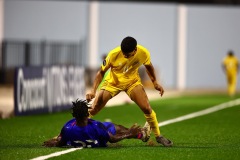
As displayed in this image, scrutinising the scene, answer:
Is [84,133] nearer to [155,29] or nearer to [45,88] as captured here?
[45,88]

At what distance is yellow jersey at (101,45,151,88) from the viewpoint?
14289mm

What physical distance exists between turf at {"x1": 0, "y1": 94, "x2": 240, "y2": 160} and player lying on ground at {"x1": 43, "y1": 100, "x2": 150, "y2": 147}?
21 cm

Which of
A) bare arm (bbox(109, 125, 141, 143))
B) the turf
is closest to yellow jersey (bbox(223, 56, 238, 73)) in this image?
the turf

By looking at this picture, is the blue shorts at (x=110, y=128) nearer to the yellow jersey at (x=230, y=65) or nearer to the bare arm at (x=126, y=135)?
the bare arm at (x=126, y=135)

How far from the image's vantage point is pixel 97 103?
1455 cm

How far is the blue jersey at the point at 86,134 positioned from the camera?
1334cm

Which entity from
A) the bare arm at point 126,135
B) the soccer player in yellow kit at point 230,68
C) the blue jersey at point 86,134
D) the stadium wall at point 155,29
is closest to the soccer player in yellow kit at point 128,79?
the bare arm at point 126,135

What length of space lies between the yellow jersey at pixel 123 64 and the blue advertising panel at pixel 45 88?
24.9 ft

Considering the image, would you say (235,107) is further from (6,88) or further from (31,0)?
(31,0)

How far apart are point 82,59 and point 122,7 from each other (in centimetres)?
399

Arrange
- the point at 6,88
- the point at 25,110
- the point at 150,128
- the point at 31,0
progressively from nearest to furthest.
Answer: the point at 150,128, the point at 25,110, the point at 6,88, the point at 31,0

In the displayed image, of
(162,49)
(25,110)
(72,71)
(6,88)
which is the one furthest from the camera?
(162,49)

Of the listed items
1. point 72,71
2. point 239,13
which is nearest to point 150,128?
point 72,71

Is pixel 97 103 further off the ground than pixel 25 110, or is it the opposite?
pixel 97 103
